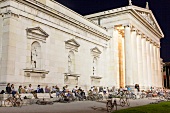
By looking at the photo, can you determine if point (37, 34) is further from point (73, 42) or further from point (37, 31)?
point (73, 42)

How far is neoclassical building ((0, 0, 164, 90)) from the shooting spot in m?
20.6

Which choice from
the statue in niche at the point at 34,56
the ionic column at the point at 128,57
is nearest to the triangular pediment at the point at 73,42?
the statue in niche at the point at 34,56

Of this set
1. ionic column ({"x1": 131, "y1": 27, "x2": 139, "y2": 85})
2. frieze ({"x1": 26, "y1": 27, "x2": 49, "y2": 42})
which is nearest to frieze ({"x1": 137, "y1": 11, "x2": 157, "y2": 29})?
ionic column ({"x1": 131, "y1": 27, "x2": 139, "y2": 85})

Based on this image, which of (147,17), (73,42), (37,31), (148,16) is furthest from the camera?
(148,16)

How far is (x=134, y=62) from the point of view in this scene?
3584 cm

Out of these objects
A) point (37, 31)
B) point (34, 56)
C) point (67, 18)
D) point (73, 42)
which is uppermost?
point (67, 18)

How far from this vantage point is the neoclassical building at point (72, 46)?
20562 mm

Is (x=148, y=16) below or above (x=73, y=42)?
above

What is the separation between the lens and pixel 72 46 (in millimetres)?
28750

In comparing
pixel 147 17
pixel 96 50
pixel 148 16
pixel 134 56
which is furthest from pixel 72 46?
pixel 148 16

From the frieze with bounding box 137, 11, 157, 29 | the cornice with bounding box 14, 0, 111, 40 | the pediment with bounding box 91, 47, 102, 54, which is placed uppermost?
the frieze with bounding box 137, 11, 157, 29

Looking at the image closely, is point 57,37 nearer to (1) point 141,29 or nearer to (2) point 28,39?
(2) point 28,39

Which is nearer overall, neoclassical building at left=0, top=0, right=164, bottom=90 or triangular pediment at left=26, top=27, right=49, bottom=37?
neoclassical building at left=0, top=0, right=164, bottom=90

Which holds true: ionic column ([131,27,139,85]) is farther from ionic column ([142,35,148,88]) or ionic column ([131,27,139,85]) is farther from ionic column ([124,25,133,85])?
ionic column ([142,35,148,88])
